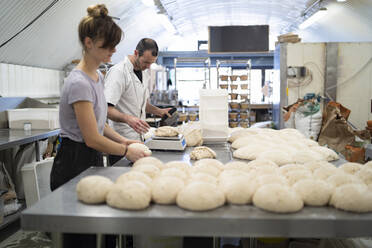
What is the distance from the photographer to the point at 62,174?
72.0 inches

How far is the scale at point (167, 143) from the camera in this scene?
7.50ft

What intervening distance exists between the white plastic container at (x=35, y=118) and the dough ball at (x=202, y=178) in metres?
3.01

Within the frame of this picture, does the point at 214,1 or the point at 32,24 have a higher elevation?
the point at 214,1

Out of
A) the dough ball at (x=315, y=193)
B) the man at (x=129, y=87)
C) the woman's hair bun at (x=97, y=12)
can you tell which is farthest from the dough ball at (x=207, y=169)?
the man at (x=129, y=87)

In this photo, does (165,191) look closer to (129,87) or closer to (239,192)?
(239,192)

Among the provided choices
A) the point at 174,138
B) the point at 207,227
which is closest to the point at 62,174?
the point at 174,138

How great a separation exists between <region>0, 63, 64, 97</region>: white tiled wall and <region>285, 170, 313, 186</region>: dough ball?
4481mm

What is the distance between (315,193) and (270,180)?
0.18 m

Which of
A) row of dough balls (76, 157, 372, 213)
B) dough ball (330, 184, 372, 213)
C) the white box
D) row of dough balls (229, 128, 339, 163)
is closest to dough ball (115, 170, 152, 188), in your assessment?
row of dough balls (76, 157, 372, 213)

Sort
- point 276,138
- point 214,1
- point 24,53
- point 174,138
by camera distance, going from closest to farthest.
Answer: point 174,138 < point 276,138 < point 24,53 < point 214,1

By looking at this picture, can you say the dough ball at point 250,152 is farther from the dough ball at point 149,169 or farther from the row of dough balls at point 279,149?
the dough ball at point 149,169

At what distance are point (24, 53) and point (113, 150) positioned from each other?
14.1 ft

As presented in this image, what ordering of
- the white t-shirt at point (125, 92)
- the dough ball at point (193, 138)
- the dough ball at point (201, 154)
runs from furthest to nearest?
the white t-shirt at point (125, 92) → the dough ball at point (193, 138) → the dough ball at point (201, 154)

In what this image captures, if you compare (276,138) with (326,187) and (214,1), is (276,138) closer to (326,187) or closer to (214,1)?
(326,187)
